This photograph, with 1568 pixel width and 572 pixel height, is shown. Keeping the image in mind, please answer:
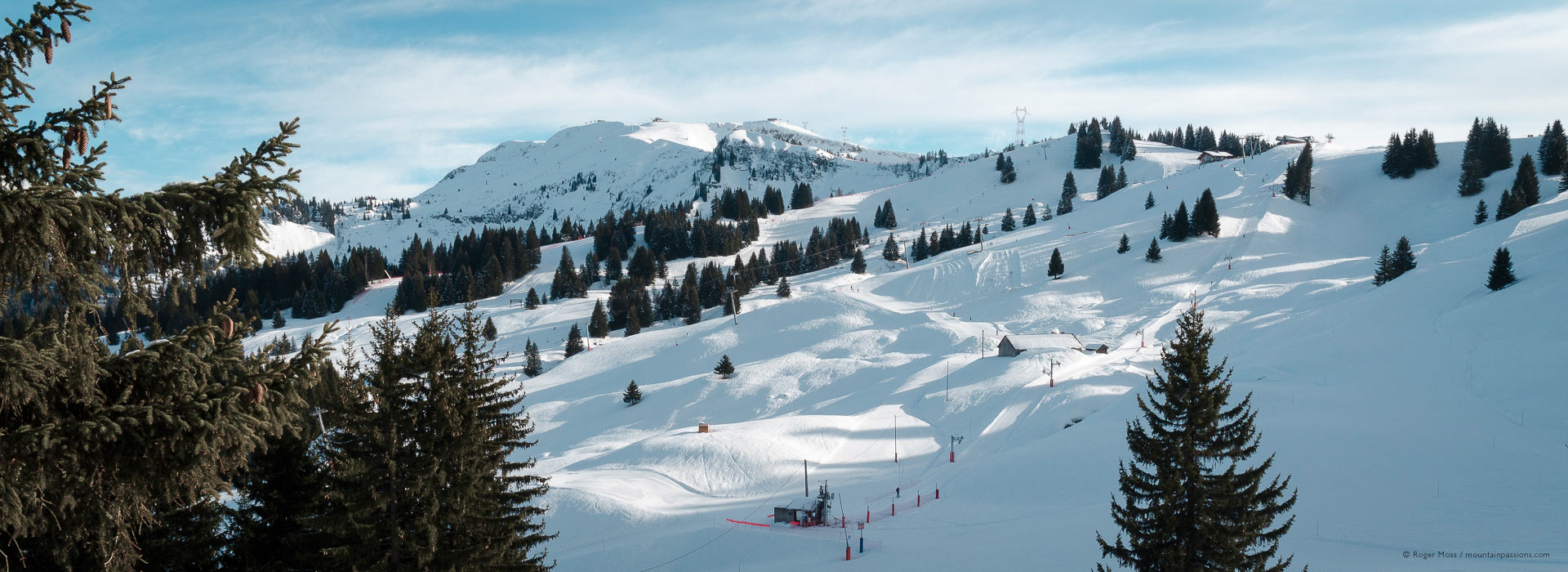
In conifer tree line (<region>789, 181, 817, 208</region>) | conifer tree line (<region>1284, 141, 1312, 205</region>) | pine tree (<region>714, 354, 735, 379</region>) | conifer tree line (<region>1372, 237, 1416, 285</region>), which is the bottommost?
pine tree (<region>714, 354, 735, 379</region>)

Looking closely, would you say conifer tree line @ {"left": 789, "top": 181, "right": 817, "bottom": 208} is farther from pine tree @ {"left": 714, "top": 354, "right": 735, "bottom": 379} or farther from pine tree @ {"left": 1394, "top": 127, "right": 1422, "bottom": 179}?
pine tree @ {"left": 714, "top": 354, "right": 735, "bottom": 379}

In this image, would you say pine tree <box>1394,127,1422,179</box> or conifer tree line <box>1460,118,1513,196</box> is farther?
pine tree <box>1394,127,1422,179</box>

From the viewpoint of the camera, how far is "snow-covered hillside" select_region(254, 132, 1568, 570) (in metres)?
21.9

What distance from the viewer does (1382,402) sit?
2839 cm

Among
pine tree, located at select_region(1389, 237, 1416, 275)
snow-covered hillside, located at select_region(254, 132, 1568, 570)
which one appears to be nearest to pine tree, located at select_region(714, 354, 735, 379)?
snow-covered hillside, located at select_region(254, 132, 1568, 570)

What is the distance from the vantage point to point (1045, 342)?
177 ft

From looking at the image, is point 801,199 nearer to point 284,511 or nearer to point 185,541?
point 284,511

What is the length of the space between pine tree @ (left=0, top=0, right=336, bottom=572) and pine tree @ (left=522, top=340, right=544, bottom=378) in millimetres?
61582

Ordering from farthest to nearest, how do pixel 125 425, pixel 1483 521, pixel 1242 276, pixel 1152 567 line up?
1. pixel 1242 276
2. pixel 1483 521
3. pixel 1152 567
4. pixel 125 425

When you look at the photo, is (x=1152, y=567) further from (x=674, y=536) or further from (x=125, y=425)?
(x=674, y=536)

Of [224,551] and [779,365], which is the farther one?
[779,365]

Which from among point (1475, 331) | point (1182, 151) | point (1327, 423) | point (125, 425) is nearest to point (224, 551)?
point (125, 425)

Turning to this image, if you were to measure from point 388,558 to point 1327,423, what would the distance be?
29279 mm

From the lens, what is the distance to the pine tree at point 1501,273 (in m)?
38.8
